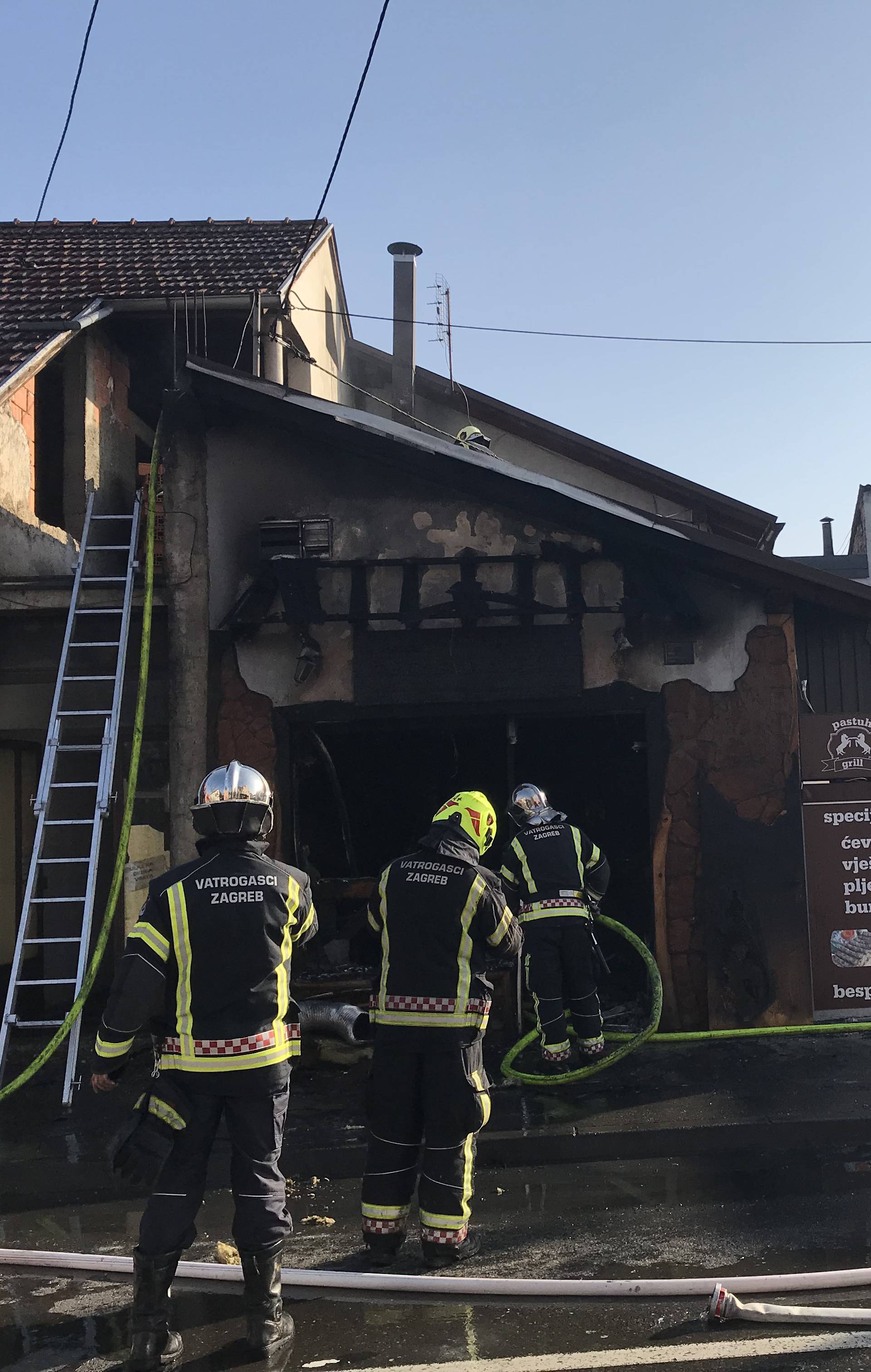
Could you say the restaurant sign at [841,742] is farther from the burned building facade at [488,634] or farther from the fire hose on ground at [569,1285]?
the fire hose on ground at [569,1285]

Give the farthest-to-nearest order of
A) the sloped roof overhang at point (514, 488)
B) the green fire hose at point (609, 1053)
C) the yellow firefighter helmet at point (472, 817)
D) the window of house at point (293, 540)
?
1. the window of house at point (293, 540)
2. the sloped roof overhang at point (514, 488)
3. the green fire hose at point (609, 1053)
4. the yellow firefighter helmet at point (472, 817)

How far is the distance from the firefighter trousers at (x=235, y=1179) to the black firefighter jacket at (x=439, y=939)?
2.60ft

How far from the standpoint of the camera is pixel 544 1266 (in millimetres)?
3920

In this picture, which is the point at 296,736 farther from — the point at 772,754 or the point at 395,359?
the point at 395,359

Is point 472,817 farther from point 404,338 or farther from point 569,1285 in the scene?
point 404,338

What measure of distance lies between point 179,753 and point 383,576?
1.98 m

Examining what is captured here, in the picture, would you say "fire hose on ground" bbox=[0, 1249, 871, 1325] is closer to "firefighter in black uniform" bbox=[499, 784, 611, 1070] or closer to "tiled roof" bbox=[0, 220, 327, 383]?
"firefighter in black uniform" bbox=[499, 784, 611, 1070]

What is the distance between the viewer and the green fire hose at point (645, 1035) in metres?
6.27

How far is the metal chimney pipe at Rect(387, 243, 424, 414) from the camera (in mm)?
14859

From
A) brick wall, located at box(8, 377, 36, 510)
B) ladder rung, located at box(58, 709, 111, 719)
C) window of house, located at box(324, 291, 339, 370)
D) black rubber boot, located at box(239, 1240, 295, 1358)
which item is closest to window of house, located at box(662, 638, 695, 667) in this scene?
ladder rung, located at box(58, 709, 111, 719)

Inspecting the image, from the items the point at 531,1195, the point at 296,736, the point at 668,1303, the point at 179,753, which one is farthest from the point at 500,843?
the point at 668,1303

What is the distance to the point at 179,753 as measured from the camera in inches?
296

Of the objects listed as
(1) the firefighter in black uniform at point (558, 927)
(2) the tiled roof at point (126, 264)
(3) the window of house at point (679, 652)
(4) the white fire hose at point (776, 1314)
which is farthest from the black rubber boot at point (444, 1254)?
(2) the tiled roof at point (126, 264)

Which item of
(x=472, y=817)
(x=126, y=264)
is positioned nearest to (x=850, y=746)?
(x=472, y=817)
